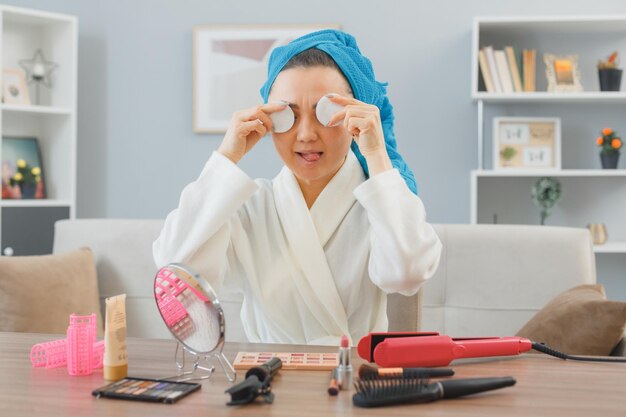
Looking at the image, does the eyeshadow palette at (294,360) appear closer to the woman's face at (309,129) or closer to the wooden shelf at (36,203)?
the woman's face at (309,129)

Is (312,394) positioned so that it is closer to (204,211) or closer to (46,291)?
(204,211)

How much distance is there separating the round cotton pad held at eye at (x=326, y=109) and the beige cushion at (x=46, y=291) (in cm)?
135

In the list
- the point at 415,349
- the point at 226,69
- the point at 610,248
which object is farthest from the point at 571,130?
the point at 415,349

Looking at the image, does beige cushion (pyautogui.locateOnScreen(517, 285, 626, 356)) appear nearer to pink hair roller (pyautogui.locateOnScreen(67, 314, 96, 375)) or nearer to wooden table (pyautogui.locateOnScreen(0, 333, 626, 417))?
wooden table (pyautogui.locateOnScreen(0, 333, 626, 417))

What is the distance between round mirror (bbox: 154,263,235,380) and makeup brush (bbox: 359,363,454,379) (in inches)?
7.2

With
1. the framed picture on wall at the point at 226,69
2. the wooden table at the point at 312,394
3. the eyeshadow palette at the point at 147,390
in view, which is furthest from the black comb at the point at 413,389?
the framed picture on wall at the point at 226,69

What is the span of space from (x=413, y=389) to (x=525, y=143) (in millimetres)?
3104

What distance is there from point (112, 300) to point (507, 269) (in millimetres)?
1679

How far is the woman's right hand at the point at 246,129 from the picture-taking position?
1493 mm

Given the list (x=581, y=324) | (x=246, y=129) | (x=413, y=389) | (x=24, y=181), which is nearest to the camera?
(x=413, y=389)

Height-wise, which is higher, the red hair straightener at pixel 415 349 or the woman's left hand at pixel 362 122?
the woman's left hand at pixel 362 122

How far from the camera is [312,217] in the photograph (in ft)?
5.37

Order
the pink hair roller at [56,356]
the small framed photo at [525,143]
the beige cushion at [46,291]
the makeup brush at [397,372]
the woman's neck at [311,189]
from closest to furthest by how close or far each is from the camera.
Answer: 1. the makeup brush at [397,372]
2. the pink hair roller at [56,356]
3. the woman's neck at [311,189]
4. the beige cushion at [46,291]
5. the small framed photo at [525,143]

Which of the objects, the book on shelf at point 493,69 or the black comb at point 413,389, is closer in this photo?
the black comb at point 413,389
